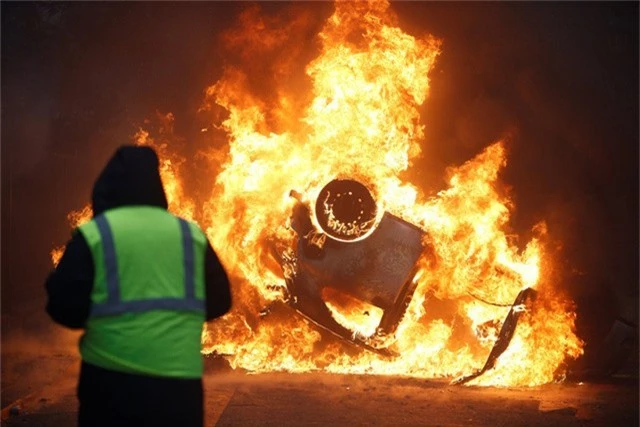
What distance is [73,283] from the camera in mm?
2719

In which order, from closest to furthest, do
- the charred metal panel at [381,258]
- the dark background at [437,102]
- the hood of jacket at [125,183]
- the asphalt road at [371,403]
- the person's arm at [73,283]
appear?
the person's arm at [73,283] < the hood of jacket at [125,183] < the asphalt road at [371,403] < the charred metal panel at [381,258] < the dark background at [437,102]

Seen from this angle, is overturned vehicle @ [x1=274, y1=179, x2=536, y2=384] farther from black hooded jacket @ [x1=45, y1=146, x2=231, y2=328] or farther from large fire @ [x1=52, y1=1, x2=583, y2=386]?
black hooded jacket @ [x1=45, y1=146, x2=231, y2=328]

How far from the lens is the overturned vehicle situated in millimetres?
7980

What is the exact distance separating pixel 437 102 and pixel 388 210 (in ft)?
13.8

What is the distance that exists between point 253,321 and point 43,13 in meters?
7.43

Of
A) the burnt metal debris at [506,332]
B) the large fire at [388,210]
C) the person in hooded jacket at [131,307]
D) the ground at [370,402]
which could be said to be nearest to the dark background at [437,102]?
the large fire at [388,210]

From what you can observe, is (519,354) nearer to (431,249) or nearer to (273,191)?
(431,249)

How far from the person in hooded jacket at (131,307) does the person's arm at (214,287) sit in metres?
0.12

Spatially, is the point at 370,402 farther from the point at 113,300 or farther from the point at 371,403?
the point at 113,300

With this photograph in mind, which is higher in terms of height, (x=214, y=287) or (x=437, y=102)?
(x=437, y=102)

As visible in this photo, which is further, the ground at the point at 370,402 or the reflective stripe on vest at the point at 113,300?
the ground at the point at 370,402

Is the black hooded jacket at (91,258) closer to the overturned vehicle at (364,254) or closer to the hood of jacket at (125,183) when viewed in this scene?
the hood of jacket at (125,183)

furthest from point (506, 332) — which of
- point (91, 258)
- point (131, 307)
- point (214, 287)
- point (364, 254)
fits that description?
point (91, 258)

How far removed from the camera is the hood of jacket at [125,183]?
114 inches
